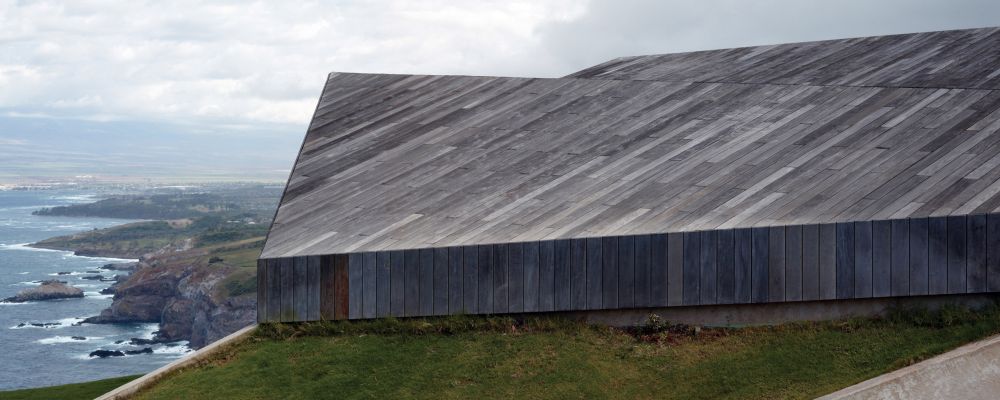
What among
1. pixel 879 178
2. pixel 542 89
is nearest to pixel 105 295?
pixel 542 89

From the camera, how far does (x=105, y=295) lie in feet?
432

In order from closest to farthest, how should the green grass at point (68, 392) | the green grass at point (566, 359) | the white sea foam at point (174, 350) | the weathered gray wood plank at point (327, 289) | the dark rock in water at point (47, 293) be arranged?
the green grass at point (566, 359) → the weathered gray wood plank at point (327, 289) → the green grass at point (68, 392) → the white sea foam at point (174, 350) → the dark rock in water at point (47, 293)

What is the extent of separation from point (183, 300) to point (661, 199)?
99.8m

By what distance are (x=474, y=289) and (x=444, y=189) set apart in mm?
3185

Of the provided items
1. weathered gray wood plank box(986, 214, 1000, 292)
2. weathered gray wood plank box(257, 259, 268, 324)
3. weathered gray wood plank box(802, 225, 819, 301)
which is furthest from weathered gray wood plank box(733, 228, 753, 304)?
weathered gray wood plank box(257, 259, 268, 324)

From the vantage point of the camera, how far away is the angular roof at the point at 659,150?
14.5 metres

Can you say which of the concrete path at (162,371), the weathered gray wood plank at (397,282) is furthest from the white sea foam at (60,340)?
the weathered gray wood plank at (397,282)

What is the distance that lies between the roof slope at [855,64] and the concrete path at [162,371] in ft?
36.3

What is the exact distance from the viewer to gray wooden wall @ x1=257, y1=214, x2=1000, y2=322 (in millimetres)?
13266

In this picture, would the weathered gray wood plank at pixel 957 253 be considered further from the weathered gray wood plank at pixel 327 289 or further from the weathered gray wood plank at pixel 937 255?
the weathered gray wood plank at pixel 327 289

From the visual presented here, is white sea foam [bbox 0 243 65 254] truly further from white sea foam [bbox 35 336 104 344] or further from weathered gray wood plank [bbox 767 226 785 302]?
weathered gray wood plank [bbox 767 226 785 302]

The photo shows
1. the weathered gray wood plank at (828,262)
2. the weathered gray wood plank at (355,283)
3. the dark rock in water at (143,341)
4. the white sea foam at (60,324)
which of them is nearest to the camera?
the weathered gray wood plank at (828,262)

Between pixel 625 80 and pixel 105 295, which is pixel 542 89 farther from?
pixel 105 295

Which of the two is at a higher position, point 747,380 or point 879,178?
point 879,178
